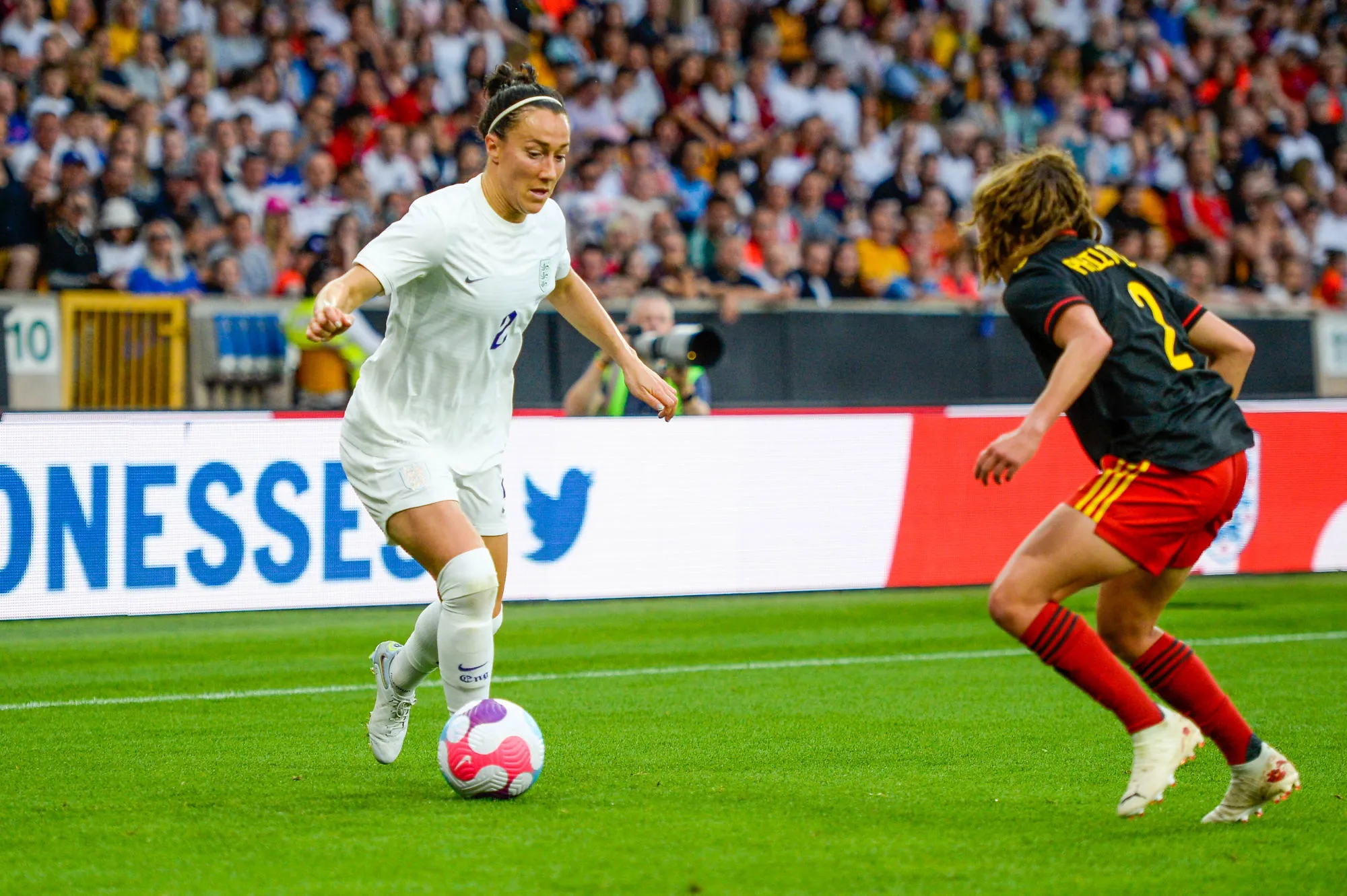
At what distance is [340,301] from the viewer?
4.60m

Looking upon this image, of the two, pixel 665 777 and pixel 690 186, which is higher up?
pixel 690 186

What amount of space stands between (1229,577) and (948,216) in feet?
18.4

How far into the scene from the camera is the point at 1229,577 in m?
12.5

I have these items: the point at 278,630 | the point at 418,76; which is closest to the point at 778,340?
the point at 418,76

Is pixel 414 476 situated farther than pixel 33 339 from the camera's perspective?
No

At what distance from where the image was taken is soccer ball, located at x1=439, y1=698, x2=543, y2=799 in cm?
507

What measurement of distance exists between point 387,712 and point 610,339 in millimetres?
1468

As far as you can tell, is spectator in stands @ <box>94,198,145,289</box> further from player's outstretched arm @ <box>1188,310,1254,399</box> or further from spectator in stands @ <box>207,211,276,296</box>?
player's outstretched arm @ <box>1188,310,1254,399</box>

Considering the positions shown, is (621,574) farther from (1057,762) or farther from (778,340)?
(1057,762)

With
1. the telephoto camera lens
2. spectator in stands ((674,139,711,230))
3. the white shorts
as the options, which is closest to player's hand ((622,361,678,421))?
the white shorts

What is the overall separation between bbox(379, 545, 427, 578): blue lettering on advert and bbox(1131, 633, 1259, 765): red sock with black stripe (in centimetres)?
592

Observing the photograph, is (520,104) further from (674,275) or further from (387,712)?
(674,275)

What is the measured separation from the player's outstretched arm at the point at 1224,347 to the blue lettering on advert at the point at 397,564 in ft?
19.7

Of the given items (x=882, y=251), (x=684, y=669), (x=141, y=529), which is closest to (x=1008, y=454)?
(x=684, y=669)
